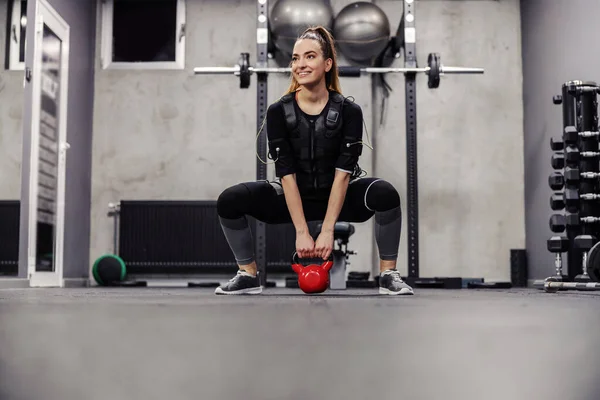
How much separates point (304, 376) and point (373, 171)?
4.45 m

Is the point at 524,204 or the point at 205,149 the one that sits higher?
the point at 205,149

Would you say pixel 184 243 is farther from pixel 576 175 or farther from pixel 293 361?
pixel 293 361

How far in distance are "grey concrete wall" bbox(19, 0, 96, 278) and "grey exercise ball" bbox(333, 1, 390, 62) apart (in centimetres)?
194

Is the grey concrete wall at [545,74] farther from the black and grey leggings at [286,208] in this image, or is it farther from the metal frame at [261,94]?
the black and grey leggings at [286,208]

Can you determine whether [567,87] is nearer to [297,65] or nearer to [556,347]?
[297,65]

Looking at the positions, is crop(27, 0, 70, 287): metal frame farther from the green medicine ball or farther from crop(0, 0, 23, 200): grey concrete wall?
crop(0, 0, 23, 200): grey concrete wall

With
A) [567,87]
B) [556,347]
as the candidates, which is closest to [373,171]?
[567,87]

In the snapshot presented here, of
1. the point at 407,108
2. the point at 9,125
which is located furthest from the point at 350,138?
the point at 9,125

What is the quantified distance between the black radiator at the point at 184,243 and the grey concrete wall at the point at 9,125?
38.1 inches

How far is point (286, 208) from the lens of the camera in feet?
7.44

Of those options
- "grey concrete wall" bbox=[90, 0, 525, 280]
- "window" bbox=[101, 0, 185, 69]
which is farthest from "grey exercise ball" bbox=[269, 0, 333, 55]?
"window" bbox=[101, 0, 185, 69]

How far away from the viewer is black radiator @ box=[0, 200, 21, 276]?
4.71m

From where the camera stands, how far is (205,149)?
516 cm

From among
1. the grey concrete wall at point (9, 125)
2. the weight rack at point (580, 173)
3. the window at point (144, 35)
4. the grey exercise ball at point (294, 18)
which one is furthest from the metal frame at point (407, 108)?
the grey concrete wall at point (9, 125)
